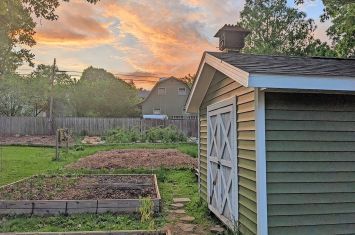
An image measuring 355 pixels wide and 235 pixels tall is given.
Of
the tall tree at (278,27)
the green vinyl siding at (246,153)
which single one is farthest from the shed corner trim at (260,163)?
the tall tree at (278,27)

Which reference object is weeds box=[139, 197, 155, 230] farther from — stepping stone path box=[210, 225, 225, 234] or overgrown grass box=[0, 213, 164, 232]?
stepping stone path box=[210, 225, 225, 234]

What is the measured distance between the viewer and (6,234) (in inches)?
172

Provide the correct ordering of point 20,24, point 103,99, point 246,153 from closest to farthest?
1. point 246,153
2. point 20,24
3. point 103,99

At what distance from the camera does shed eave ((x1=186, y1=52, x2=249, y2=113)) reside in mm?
3861

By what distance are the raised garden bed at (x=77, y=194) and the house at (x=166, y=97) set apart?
27.1 m

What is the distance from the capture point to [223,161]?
5258 mm

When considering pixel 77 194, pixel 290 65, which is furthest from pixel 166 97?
pixel 290 65

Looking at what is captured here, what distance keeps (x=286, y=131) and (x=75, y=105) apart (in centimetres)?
3510

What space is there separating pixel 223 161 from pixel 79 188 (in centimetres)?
368

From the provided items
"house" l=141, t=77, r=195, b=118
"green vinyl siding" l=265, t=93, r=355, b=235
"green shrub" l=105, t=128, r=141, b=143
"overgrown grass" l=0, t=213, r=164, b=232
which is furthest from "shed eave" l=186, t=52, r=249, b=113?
"house" l=141, t=77, r=195, b=118

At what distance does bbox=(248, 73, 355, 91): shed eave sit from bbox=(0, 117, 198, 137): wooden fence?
71.0 ft

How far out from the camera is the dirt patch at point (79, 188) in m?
6.57

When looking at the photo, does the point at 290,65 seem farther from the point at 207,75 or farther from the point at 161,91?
the point at 161,91

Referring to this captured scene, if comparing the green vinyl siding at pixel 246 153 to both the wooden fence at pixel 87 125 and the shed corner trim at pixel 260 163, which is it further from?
the wooden fence at pixel 87 125
